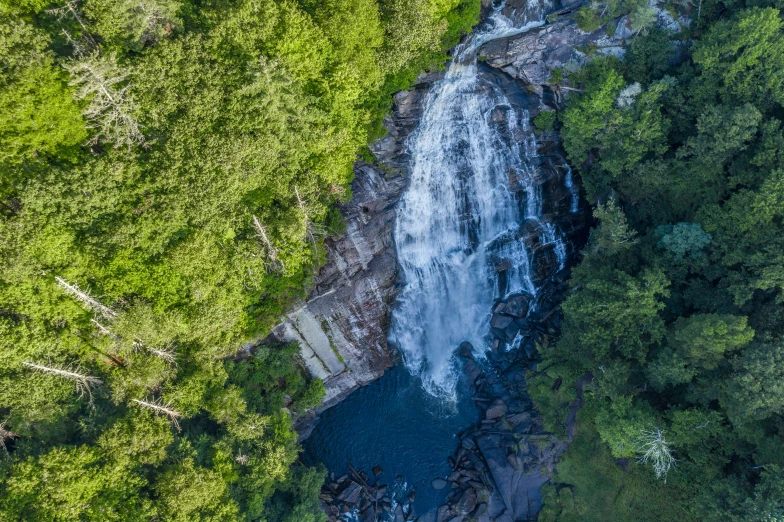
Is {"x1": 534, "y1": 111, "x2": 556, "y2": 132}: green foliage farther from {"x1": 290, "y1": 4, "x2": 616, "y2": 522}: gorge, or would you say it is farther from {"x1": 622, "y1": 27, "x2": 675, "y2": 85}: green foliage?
{"x1": 622, "y1": 27, "x2": 675, "y2": 85}: green foliage

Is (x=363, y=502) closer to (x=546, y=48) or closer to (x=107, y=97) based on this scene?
(x=107, y=97)

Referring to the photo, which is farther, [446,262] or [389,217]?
[446,262]

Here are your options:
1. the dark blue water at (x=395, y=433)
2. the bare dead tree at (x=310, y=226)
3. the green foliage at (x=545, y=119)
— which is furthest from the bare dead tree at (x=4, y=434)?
the green foliage at (x=545, y=119)

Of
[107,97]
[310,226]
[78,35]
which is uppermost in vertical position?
[78,35]

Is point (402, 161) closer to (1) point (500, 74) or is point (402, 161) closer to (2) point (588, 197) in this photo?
(1) point (500, 74)

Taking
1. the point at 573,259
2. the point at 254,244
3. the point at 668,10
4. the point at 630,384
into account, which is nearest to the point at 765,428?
the point at 630,384

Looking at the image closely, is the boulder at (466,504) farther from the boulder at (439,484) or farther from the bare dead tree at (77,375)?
the bare dead tree at (77,375)

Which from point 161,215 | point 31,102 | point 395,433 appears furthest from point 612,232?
point 31,102

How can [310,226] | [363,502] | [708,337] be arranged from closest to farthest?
[708,337] → [310,226] → [363,502]
